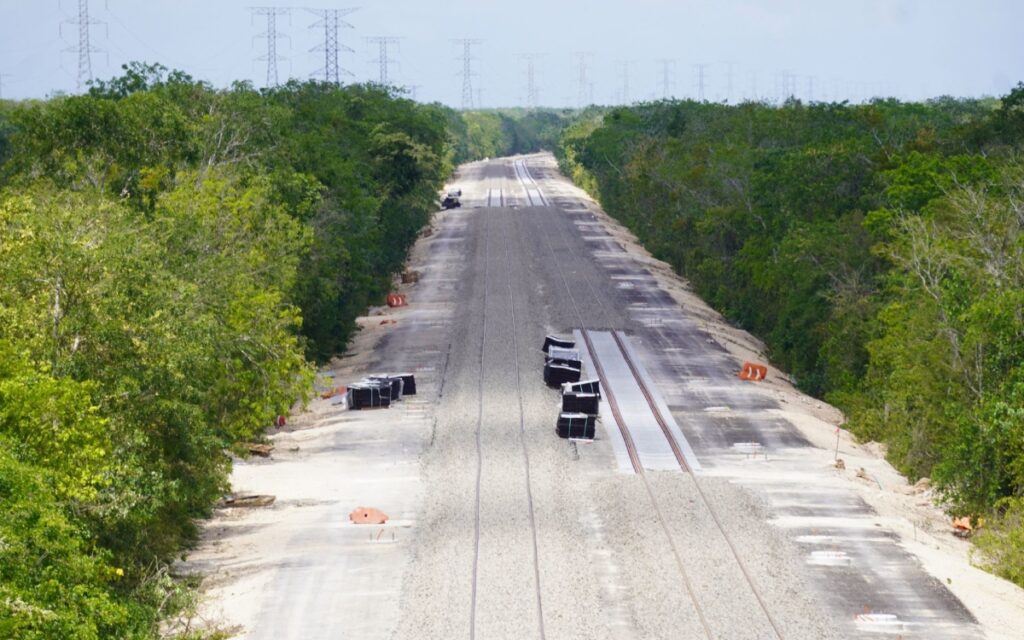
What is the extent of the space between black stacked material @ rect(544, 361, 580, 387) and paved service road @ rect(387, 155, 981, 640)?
0.55m

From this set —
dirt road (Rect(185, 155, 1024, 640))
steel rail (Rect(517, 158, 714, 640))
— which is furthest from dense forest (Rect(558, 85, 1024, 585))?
steel rail (Rect(517, 158, 714, 640))

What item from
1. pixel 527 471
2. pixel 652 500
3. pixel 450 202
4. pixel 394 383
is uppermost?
pixel 450 202

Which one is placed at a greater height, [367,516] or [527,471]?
[527,471]

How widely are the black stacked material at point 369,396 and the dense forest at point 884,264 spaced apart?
18.0 m

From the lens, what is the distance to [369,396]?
51.6 meters

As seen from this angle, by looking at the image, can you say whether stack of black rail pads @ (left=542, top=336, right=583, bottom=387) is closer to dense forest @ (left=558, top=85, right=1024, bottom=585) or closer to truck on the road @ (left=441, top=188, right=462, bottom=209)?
dense forest @ (left=558, top=85, right=1024, bottom=585)

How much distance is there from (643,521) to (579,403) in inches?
458

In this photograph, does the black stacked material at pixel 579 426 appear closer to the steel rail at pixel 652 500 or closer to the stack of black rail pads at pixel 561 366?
the steel rail at pixel 652 500

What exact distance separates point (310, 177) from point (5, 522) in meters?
43.9

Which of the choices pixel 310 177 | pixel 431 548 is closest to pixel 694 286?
pixel 310 177

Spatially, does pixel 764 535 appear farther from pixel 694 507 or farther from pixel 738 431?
pixel 738 431

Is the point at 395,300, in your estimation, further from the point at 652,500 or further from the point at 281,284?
the point at 652,500

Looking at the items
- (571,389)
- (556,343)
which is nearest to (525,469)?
(571,389)

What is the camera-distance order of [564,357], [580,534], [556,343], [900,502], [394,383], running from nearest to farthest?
[580,534], [900,502], [394,383], [564,357], [556,343]
